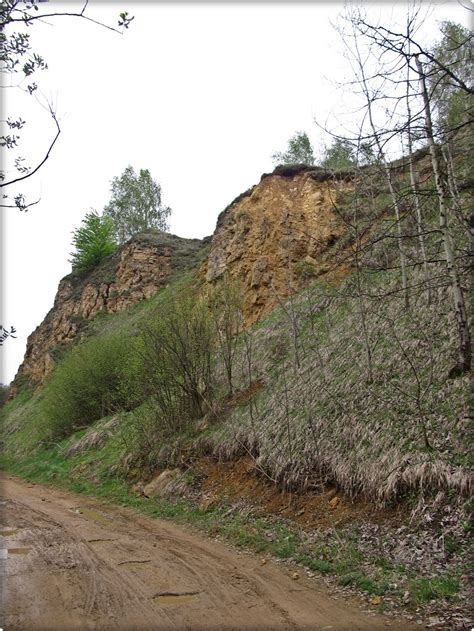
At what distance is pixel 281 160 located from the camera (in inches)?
1318

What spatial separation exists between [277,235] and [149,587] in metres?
15.1

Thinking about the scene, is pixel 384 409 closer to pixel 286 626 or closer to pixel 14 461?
pixel 286 626

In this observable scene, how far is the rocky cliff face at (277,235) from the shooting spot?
17.4 metres

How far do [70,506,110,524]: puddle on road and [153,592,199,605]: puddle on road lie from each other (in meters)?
4.38

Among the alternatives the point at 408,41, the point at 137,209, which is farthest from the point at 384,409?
the point at 137,209

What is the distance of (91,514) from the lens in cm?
988

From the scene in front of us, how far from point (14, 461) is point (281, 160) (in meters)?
25.4

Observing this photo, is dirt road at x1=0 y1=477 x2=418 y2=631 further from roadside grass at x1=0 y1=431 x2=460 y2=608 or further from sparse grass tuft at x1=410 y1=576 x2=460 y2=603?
sparse grass tuft at x1=410 y1=576 x2=460 y2=603

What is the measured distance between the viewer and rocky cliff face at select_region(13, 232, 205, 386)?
102ft

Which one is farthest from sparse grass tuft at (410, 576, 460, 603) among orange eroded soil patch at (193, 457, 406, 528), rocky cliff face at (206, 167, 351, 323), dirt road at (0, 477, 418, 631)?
rocky cliff face at (206, 167, 351, 323)

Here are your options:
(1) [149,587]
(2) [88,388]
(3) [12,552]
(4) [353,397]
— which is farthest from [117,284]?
(1) [149,587]

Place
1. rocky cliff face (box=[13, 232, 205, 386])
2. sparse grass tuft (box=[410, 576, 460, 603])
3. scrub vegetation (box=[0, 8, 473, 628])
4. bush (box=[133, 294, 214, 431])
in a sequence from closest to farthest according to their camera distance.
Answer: sparse grass tuft (box=[410, 576, 460, 603]), scrub vegetation (box=[0, 8, 473, 628]), bush (box=[133, 294, 214, 431]), rocky cliff face (box=[13, 232, 205, 386])

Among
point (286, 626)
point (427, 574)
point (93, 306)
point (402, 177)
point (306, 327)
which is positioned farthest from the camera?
point (93, 306)

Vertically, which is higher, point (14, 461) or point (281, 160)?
point (281, 160)
